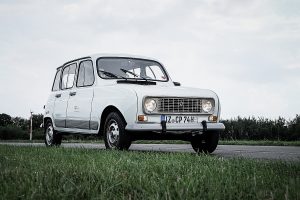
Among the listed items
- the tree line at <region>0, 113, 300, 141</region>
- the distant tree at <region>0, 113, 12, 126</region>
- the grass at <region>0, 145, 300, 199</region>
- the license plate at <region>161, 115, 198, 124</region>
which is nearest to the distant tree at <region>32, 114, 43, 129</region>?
the distant tree at <region>0, 113, 12, 126</region>

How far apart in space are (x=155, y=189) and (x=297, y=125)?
18.5m

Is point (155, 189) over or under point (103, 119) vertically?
under

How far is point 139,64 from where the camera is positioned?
30.0 ft

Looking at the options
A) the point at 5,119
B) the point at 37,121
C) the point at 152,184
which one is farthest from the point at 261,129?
the point at 5,119

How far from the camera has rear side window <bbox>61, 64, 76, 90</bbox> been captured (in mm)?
9719

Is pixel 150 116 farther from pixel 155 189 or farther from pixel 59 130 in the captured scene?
pixel 155 189

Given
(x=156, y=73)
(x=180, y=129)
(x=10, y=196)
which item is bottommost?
(x=10, y=196)

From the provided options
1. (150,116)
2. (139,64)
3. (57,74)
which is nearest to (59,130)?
(57,74)

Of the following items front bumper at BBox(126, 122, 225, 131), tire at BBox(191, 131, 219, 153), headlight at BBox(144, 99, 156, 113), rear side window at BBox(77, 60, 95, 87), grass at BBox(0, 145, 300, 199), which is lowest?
grass at BBox(0, 145, 300, 199)

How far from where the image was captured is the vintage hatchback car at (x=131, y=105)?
7.24 meters

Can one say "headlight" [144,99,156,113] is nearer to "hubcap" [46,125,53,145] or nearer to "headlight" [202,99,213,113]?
"headlight" [202,99,213,113]

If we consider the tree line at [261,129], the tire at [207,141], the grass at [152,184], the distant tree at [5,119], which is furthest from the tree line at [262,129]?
the distant tree at [5,119]

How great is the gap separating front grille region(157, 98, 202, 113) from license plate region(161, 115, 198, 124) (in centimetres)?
11

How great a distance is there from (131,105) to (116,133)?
68 cm
